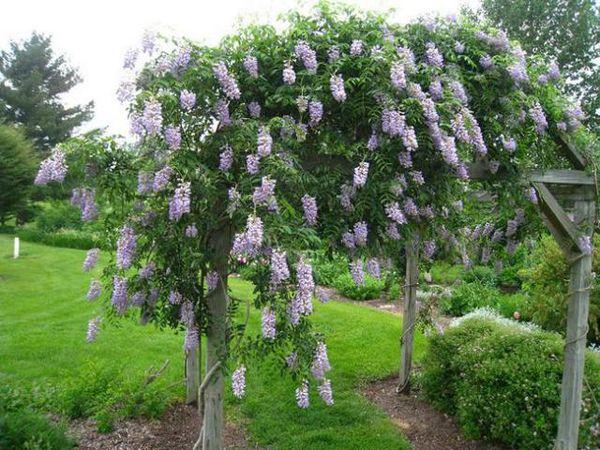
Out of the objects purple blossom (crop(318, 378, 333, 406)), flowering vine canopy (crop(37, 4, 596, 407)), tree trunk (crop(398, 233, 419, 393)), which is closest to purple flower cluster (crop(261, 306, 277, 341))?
flowering vine canopy (crop(37, 4, 596, 407))

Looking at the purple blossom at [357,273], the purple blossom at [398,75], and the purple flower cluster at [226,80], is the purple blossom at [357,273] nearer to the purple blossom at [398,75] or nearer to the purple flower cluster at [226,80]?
the purple blossom at [398,75]

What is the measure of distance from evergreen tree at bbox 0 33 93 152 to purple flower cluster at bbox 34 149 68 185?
26.2 meters

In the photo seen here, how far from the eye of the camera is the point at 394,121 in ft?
9.23

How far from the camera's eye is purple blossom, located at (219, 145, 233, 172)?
2719 millimetres

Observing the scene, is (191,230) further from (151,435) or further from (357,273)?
(151,435)

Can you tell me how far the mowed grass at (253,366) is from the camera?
175 inches

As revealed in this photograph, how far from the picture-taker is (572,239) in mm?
3928

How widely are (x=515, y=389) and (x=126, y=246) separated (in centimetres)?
315

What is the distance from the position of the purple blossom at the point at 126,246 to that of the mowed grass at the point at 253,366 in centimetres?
71

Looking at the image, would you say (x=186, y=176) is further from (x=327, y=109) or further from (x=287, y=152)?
(x=327, y=109)

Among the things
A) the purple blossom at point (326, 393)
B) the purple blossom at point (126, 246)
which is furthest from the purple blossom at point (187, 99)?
the purple blossom at point (326, 393)

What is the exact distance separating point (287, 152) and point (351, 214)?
1.75 feet

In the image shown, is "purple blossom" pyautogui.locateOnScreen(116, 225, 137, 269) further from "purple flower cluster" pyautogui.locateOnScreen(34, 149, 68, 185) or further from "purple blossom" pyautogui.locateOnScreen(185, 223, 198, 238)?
"purple flower cluster" pyautogui.locateOnScreen(34, 149, 68, 185)

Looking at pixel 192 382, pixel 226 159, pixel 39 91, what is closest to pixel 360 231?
pixel 226 159
